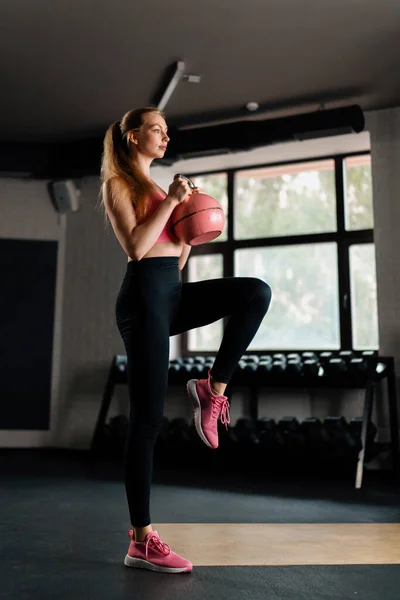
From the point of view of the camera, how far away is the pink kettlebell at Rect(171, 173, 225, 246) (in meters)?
1.76

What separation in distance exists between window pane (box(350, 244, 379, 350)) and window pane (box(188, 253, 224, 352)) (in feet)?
4.13

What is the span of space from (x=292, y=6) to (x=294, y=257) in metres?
2.30

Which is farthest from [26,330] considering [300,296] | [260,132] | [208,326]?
[260,132]

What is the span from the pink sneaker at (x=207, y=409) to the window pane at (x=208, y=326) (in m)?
3.80

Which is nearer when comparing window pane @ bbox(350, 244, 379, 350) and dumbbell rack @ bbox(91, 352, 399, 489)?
dumbbell rack @ bbox(91, 352, 399, 489)

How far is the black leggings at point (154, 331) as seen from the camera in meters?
1.74

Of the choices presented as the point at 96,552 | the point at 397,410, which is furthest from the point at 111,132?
the point at 397,410

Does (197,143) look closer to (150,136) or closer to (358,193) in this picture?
(358,193)

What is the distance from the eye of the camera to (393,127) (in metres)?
4.71

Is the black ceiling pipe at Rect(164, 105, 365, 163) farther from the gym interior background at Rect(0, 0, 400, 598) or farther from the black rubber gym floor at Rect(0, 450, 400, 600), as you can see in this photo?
the black rubber gym floor at Rect(0, 450, 400, 600)

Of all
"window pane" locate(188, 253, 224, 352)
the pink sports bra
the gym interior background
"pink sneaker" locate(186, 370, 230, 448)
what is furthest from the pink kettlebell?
"window pane" locate(188, 253, 224, 352)

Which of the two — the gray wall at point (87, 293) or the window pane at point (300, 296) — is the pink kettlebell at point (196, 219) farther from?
the window pane at point (300, 296)

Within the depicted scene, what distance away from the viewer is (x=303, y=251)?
5293mm

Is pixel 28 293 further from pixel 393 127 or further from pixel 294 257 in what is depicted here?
pixel 393 127
